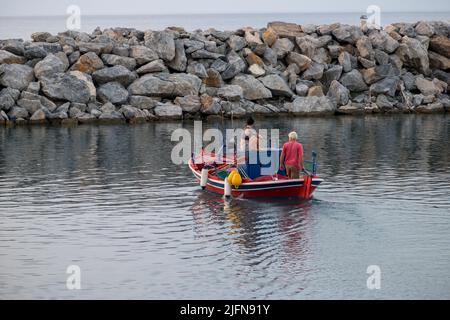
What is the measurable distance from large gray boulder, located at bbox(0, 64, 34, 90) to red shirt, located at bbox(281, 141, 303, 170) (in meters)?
31.7

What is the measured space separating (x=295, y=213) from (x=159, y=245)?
6.30m

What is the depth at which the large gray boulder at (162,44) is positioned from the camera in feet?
220

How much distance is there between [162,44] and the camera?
222 feet

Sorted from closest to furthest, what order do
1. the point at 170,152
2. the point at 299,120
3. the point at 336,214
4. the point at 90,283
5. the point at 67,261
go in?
the point at 90,283, the point at 67,261, the point at 336,214, the point at 170,152, the point at 299,120

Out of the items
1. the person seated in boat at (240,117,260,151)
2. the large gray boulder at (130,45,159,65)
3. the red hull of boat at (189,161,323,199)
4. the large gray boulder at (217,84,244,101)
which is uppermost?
the large gray boulder at (130,45,159,65)

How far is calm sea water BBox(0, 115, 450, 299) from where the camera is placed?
24.4m

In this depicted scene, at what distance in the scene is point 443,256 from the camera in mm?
26844

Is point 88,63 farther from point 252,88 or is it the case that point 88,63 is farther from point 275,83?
point 275,83

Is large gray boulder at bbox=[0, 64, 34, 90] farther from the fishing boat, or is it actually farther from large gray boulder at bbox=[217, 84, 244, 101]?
the fishing boat

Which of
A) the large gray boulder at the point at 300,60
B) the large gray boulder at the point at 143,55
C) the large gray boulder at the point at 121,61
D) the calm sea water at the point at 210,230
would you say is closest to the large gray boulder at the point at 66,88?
the large gray boulder at the point at 121,61

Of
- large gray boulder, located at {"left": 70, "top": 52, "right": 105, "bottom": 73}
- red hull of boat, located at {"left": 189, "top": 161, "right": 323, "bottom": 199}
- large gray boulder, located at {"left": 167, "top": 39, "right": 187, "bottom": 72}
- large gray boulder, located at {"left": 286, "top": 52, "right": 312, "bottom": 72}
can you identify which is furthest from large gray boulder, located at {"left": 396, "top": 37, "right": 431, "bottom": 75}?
red hull of boat, located at {"left": 189, "top": 161, "right": 323, "bottom": 199}

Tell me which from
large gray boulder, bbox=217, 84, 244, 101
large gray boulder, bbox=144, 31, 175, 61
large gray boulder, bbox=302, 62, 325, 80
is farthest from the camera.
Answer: large gray boulder, bbox=302, 62, 325, 80
